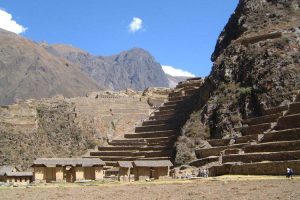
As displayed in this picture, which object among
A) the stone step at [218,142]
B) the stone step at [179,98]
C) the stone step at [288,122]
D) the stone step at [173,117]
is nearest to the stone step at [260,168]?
the stone step at [288,122]

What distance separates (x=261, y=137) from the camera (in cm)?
5728

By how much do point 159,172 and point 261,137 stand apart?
16.3m

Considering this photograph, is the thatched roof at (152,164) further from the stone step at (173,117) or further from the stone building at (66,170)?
the stone step at (173,117)

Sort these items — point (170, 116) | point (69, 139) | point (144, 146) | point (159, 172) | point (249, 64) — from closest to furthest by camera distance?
point (159, 172), point (249, 64), point (144, 146), point (170, 116), point (69, 139)

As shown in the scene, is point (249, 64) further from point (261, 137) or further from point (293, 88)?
point (261, 137)

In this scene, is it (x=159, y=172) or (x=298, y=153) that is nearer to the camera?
(x=298, y=153)

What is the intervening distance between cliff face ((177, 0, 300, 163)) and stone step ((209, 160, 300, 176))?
13.3m

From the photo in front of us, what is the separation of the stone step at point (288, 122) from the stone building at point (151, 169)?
57.3 ft

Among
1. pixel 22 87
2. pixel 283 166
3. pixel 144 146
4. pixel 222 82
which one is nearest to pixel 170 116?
pixel 144 146

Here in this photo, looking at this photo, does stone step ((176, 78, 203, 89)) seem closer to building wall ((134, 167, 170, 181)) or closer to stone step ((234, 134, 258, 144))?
building wall ((134, 167, 170, 181))

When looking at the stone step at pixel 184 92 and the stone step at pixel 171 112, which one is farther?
the stone step at pixel 184 92

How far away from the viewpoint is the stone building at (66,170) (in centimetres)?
7212

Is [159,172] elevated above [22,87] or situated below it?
below

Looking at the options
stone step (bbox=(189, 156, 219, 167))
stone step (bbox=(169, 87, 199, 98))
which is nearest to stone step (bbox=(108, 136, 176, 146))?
stone step (bbox=(189, 156, 219, 167))
